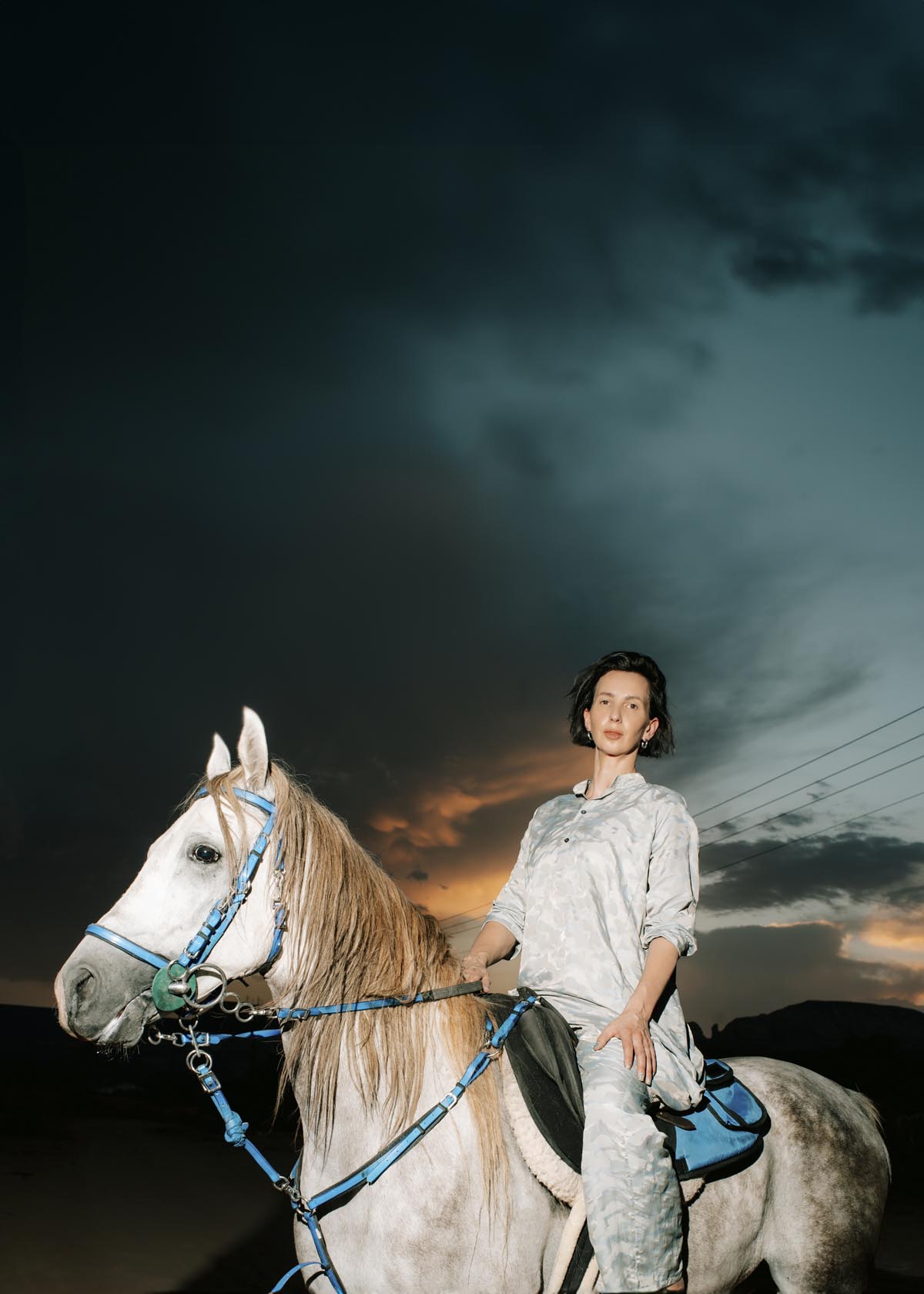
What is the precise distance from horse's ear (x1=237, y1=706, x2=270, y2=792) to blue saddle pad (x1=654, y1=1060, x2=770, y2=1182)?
1.55 meters

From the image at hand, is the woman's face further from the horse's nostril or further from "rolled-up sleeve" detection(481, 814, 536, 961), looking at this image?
the horse's nostril

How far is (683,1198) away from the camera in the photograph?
2.64 m

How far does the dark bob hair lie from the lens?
3096 mm

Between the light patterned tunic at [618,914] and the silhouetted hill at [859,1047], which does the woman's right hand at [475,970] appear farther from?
the silhouetted hill at [859,1047]

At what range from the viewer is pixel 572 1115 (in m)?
2.36

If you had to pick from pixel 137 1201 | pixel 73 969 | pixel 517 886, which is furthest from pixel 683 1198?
pixel 137 1201

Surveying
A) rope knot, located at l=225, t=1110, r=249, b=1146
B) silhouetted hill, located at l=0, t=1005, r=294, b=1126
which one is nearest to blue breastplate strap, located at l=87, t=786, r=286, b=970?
rope knot, located at l=225, t=1110, r=249, b=1146

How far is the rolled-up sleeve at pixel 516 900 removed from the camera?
300 cm

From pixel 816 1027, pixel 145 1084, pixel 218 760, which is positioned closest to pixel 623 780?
pixel 218 760

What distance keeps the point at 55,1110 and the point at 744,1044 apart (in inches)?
1769

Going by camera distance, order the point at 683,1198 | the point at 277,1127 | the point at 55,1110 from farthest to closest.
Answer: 1. the point at 277,1127
2. the point at 55,1110
3. the point at 683,1198

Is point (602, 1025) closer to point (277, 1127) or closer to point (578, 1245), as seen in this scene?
point (578, 1245)

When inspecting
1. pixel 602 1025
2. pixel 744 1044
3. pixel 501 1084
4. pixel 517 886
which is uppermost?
pixel 517 886

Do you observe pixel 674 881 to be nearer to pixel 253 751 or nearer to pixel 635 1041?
pixel 635 1041
